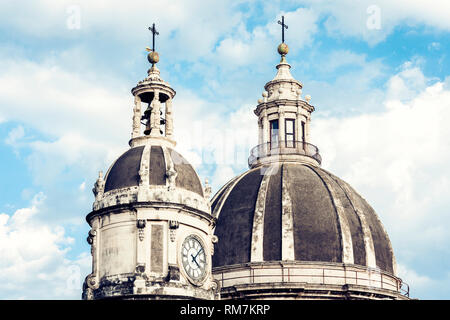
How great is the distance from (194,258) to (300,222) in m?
17.5

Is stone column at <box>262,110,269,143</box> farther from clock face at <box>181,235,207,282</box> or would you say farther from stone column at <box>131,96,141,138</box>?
clock face at <box>181,235,207,282</box>

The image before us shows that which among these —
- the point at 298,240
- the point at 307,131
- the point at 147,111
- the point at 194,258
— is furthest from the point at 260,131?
the point at 194,258

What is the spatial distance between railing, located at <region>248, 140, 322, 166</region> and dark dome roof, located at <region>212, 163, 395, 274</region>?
4.39m

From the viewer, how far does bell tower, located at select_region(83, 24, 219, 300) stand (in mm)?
56812

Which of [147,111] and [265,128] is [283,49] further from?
[147,111]

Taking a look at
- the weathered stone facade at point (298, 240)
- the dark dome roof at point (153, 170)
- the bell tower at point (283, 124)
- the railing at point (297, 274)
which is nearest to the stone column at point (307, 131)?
the bell tower at point (283, 124)

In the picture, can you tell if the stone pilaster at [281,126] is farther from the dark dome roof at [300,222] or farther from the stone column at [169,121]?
the stone column at [169,121]

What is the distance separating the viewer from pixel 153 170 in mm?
59344

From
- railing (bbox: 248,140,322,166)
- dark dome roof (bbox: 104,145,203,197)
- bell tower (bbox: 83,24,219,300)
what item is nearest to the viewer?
bell tower (bbox: 83,24,219,300)

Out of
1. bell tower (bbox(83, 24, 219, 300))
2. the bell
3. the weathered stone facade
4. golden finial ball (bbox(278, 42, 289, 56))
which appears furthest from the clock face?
golden finial ball (bbox(278, 42, 289, 56))

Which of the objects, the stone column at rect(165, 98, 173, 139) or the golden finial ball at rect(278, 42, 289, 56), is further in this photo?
the golden finial ball at rect(278, 42, 289, 56)

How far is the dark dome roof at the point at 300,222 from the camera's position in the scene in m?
74.9
